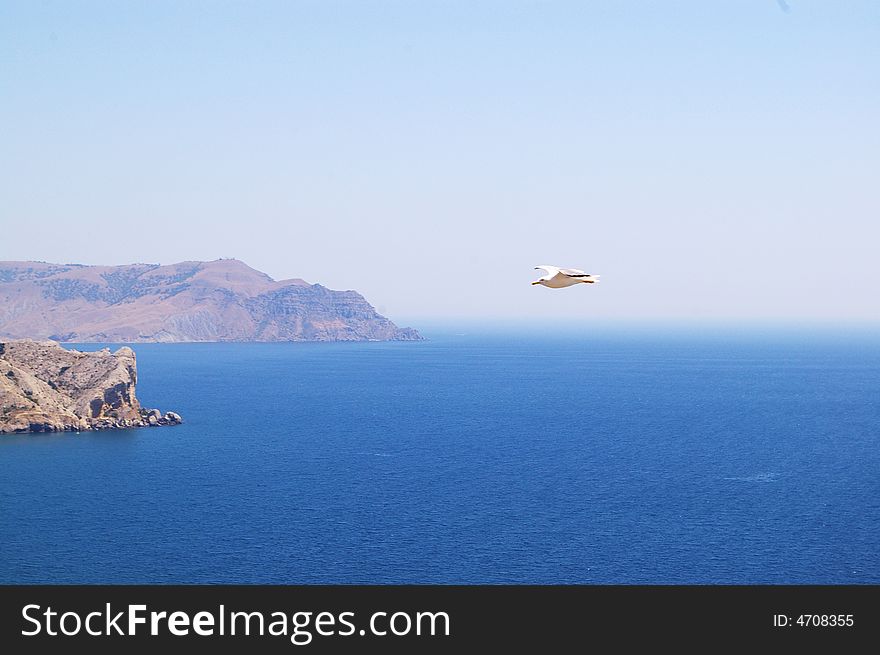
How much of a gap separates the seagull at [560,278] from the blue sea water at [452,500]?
6007cm

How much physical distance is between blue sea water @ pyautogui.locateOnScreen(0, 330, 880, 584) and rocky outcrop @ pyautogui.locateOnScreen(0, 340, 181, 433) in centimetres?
530

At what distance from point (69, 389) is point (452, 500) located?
88.0 metres

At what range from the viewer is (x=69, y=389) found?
15762 centimetres

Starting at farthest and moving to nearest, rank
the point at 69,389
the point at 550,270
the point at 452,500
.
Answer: the point at 69,389 → the point at 452,500 → the point at 550,270

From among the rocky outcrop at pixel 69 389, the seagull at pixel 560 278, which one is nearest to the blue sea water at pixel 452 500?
the rocky outcrop at pixel 69 389

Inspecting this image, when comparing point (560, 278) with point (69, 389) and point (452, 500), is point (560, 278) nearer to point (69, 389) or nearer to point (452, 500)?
point (452, 500)

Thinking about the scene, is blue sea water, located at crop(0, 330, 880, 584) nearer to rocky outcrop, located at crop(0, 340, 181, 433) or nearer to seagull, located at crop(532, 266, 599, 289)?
rocky outcrop, located at crop(0, 340, 181, 433)

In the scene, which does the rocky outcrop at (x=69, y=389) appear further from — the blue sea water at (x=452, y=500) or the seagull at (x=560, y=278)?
the seagull at (x=560, y=278)

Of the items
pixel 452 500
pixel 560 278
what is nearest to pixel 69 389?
pixel 452 500

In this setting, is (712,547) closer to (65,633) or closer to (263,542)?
(263,542)

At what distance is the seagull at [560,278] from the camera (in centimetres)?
1311

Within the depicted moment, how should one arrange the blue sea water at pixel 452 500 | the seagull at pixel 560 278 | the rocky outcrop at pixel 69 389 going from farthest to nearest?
the rocky outcrop at pixel 69 389
the blue sea water at pixel 452 500
the seagull at pixel 560 278

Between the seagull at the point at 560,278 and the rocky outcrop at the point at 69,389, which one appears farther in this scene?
the rocky outcrop at the point at 69,389

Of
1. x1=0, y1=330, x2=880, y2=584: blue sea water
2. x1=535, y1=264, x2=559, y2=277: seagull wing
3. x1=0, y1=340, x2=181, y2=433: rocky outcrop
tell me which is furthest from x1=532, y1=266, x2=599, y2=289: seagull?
x1=0, y1=340, x2=181, y2=433: rocky outcrop
